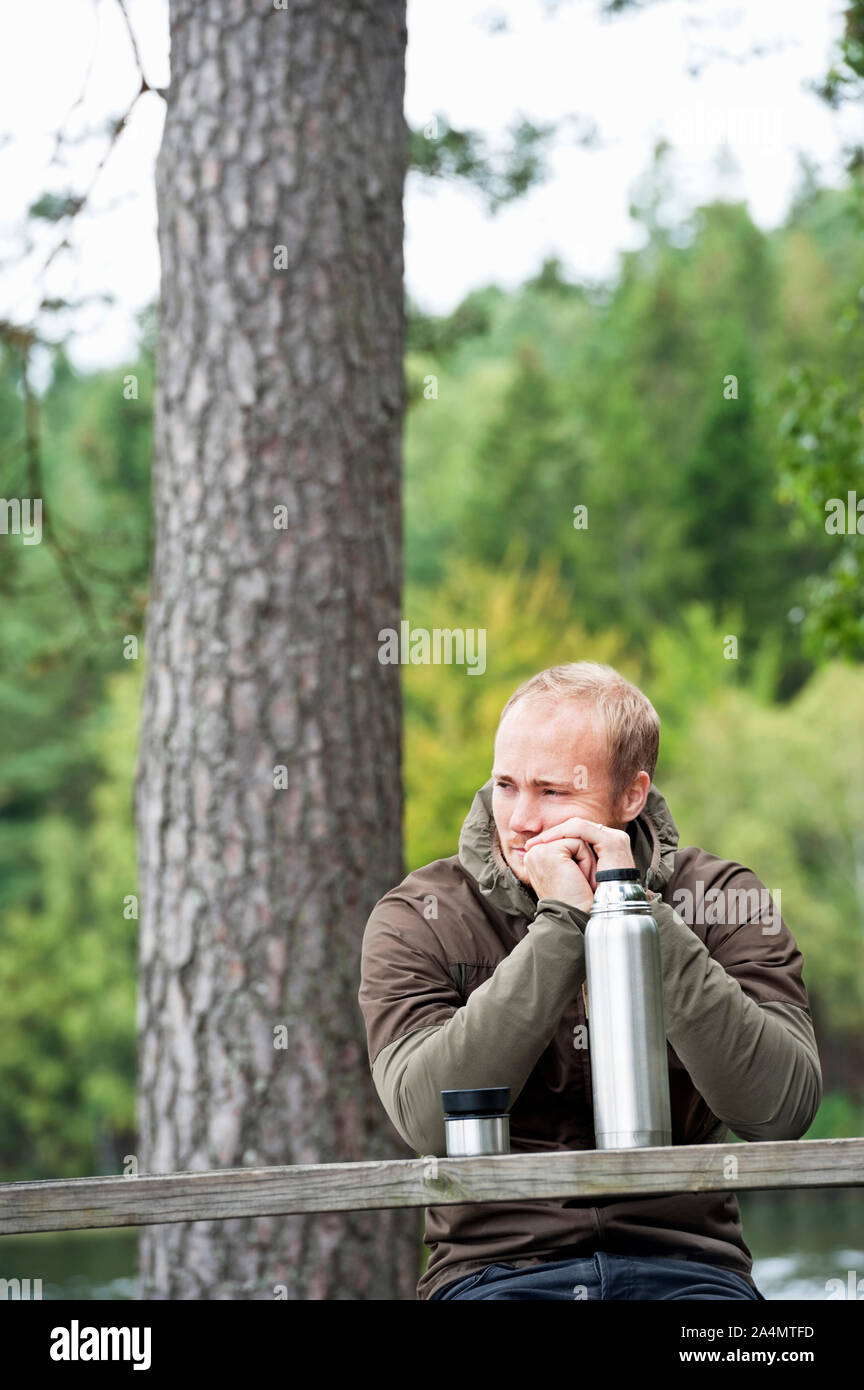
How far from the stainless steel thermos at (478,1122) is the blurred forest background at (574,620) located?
1864 cm

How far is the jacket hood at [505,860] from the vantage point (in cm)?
237

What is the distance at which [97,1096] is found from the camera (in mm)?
28328

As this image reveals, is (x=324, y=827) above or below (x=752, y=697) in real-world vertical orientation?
below

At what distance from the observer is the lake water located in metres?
17.8

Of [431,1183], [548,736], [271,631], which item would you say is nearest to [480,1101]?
[431,1183]

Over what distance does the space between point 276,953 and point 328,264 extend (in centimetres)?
162

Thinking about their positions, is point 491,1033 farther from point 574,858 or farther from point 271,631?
point 271,631

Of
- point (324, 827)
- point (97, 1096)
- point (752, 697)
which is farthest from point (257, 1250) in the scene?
point (752, 697)

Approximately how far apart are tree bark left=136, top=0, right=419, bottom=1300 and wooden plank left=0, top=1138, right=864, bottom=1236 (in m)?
1.64

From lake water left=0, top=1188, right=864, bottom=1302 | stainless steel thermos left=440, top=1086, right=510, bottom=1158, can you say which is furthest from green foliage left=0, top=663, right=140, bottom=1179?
stainless steel thermos left=440, top=1086, right=510, bottom=1158

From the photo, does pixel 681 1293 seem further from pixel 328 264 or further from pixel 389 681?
pixel 328 264

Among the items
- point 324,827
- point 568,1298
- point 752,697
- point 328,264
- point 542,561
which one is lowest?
point 568,1298

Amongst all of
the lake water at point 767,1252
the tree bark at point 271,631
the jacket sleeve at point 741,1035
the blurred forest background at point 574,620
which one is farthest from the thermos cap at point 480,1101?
the blurred forest background at point 574,620

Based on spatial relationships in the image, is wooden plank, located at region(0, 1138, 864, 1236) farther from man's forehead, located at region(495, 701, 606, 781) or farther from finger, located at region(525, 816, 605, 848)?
man's forehead, located at region(495, 701, 606, 781)
